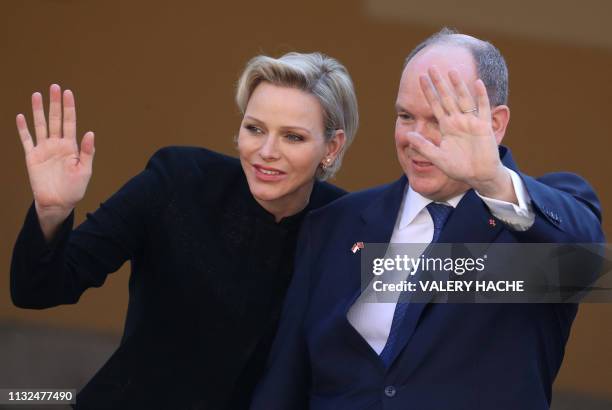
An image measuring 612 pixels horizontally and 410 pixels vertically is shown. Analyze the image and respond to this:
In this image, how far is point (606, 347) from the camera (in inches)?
189

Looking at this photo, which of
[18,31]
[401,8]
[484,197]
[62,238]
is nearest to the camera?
[484,197]

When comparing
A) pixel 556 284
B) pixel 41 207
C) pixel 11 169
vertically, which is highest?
pixel 11 169

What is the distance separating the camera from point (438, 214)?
8.78 ft

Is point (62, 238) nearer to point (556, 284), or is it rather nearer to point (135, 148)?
point (556, 284)

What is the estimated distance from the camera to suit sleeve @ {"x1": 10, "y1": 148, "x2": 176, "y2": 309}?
2615 millimetres

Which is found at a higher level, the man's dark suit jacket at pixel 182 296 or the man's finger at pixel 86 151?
the man's finger at pixel 86 151

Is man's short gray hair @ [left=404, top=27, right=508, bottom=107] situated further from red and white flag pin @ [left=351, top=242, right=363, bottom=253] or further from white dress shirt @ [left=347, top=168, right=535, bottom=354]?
red and white flag pin @ [left=351, top=242, right=363, bottom=253]

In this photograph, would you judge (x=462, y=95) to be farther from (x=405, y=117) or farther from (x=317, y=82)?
(x=317, y=82)

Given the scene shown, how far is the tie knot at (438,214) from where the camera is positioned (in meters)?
2.65

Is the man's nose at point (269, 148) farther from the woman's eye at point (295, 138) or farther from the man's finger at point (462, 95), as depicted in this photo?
the man's finger at point (462, 95)

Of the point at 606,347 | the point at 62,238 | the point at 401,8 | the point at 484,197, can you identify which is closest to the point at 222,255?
the point at 62,238

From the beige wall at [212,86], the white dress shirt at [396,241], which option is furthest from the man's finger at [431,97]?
the beige wall at [212,86]

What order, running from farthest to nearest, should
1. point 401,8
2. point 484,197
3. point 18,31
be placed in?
1. point 18,31
2. point 401,8
3. point 484,197

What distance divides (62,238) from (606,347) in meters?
2.87
